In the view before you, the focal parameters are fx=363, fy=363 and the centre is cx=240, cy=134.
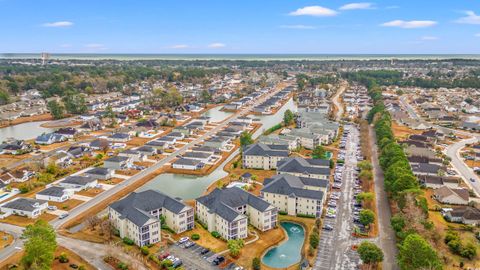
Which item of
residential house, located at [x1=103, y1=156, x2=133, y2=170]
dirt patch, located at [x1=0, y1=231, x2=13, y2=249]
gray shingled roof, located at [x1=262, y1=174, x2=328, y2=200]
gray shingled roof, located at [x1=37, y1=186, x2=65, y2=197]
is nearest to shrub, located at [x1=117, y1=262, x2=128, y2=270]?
dirt patch, located at [x1=0, y1=231, x2=13, y2=249]

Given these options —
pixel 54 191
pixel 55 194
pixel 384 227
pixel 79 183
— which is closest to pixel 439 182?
pixel 384 227

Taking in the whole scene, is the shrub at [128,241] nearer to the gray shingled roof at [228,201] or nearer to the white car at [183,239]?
the white car at [183,239]

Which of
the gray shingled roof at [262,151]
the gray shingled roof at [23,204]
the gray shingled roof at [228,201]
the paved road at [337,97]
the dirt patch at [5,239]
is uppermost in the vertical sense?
the paved road at [337,97]

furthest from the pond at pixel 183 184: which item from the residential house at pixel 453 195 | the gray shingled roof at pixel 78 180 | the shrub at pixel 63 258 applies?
the residential house at pixel 453 195

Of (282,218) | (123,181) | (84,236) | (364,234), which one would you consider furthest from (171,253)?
(123,181)

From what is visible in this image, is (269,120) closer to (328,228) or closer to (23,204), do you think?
(328,228)

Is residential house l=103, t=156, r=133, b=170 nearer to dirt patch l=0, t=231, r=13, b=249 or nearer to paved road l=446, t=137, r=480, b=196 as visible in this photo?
dirt patch l=0, t=231, r=13, b=249
